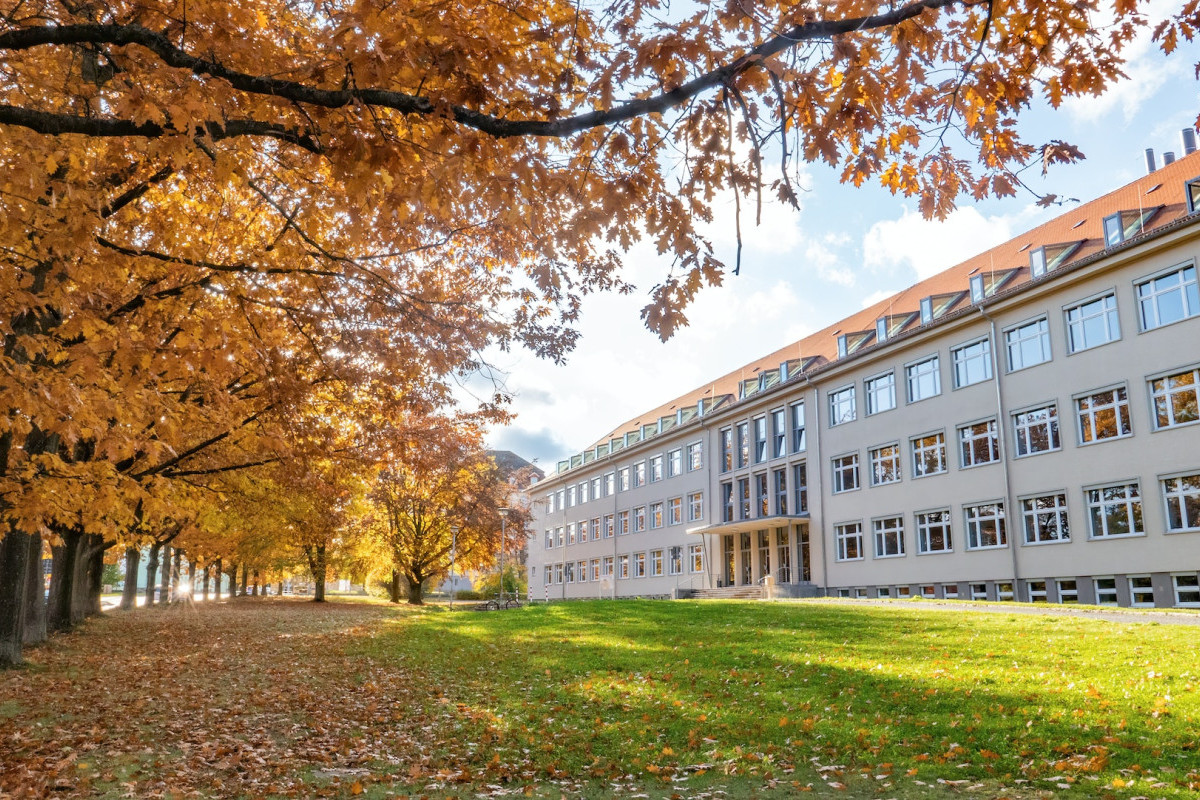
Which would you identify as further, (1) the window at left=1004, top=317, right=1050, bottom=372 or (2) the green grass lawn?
(1) the window at left=1004, top=317, right=1050, bottom=372

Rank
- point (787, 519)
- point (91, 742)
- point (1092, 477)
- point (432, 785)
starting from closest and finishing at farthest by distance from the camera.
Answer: point (432, 785) < point (91, 742) < point (1092, 477) < point (787, 519)

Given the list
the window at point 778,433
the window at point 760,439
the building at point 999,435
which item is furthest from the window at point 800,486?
the window at point 760,439

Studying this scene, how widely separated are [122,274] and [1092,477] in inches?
1010

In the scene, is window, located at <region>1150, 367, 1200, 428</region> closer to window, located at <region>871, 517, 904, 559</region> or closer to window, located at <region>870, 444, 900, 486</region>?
window, located at <region>870, 444, 900, 486</region>

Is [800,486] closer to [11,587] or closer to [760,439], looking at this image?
[760,439]

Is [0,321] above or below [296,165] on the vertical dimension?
below

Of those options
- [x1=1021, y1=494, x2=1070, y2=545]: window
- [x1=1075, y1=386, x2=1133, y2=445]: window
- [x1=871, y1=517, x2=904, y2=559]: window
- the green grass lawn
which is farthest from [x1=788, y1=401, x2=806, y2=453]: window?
the green grass lawn

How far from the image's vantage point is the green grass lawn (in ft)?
21.5

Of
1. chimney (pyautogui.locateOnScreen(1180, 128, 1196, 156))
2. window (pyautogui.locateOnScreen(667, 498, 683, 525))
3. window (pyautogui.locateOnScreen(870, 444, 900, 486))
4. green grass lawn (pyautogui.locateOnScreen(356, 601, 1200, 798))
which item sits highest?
chimney (pyautogui.locateOnScreen(1180, 128, 1196, 156))

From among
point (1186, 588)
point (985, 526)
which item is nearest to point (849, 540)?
point (985, 526)

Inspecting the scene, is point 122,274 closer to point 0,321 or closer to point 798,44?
point 0,321

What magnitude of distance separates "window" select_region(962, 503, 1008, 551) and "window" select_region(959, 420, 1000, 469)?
4.96ft

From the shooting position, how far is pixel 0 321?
9.07 m

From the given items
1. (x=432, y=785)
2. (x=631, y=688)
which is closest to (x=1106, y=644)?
(x=631, y=688)
